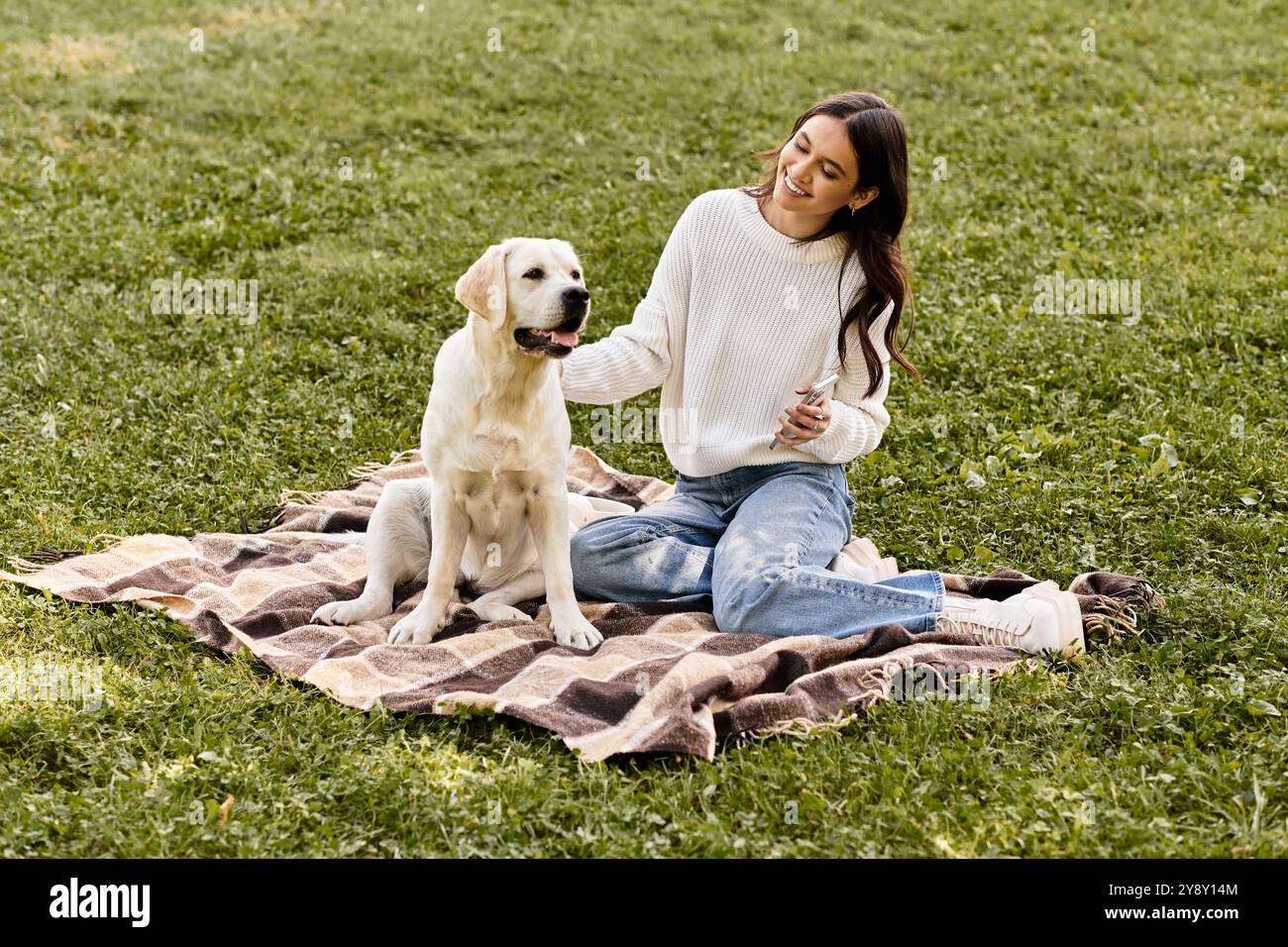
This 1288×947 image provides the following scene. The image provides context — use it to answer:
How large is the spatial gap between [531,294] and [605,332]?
3.24 meters

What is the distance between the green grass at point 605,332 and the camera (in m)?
3.31

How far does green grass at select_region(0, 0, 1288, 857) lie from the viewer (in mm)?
3311

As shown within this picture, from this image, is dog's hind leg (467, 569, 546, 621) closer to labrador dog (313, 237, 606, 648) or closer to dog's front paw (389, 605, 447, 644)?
labrador dog (313, 237, 606, 648)

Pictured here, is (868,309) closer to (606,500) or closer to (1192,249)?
(606,500)

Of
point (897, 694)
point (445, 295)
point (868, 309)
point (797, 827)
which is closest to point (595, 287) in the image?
point (445, 295)

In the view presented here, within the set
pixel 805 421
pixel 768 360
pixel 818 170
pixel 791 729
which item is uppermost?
pixel 818 170

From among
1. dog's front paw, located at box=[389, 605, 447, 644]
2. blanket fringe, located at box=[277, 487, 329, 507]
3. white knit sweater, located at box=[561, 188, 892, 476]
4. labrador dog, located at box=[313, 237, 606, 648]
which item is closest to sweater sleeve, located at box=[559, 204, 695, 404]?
white knit sweater, located at box=[561, 188, 892, 476]

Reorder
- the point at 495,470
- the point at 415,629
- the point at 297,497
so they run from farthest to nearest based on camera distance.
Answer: the point at 297,497 < the point at 415,629 < the point at 495,470

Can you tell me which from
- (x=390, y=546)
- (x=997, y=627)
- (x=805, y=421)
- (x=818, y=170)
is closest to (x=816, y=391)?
(x=805, y=421)

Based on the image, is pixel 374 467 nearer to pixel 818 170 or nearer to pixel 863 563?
pixel 863 563

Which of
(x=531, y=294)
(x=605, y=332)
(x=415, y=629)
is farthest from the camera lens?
(x=605, y=332)

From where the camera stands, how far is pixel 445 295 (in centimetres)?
766

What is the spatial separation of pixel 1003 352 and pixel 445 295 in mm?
3302

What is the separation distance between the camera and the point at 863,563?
4898mm
